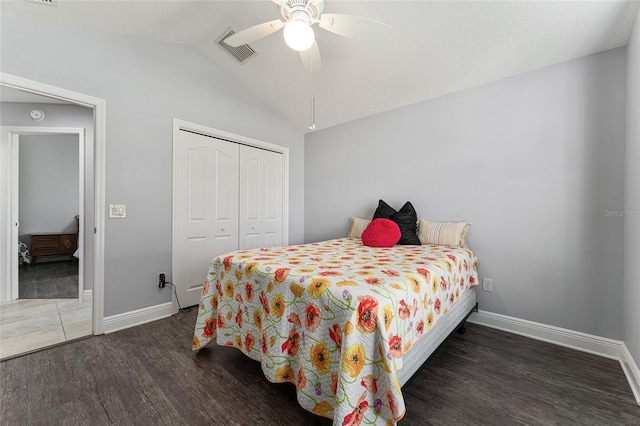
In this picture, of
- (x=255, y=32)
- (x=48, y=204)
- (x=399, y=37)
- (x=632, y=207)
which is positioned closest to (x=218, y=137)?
(x=255, y=32)

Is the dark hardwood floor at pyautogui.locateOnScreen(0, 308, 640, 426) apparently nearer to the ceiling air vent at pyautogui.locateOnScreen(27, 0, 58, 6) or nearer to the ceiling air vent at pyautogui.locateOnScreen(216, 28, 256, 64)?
the ceiling air vent at pyautogui.locateOnScreen(27, 0, 58, 6)

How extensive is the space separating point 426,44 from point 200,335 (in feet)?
9.60

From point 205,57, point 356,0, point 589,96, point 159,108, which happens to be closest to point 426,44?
point 356,0

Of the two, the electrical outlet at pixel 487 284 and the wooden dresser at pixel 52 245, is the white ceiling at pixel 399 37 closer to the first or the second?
the electrical outlet at pixel 487 284

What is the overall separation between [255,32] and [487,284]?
9.51ft

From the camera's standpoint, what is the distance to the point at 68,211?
4992mm

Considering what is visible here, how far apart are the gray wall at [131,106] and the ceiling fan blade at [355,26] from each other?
182 centimetres

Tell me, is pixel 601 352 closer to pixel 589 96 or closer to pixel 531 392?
pixel 531 392

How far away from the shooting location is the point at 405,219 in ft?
9.07

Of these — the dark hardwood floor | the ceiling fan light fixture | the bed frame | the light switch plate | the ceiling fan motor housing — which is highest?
the ceiling fan motor housing

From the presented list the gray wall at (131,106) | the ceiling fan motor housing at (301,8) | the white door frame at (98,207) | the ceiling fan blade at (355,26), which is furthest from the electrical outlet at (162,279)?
the ceiling fan blade at (355,26)

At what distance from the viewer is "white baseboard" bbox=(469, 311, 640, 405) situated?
5.36ft

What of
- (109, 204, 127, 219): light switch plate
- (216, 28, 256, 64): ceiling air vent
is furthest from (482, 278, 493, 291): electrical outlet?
(109, 204, 127, 219): light switch plate

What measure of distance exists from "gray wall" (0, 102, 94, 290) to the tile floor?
1.15 ft
